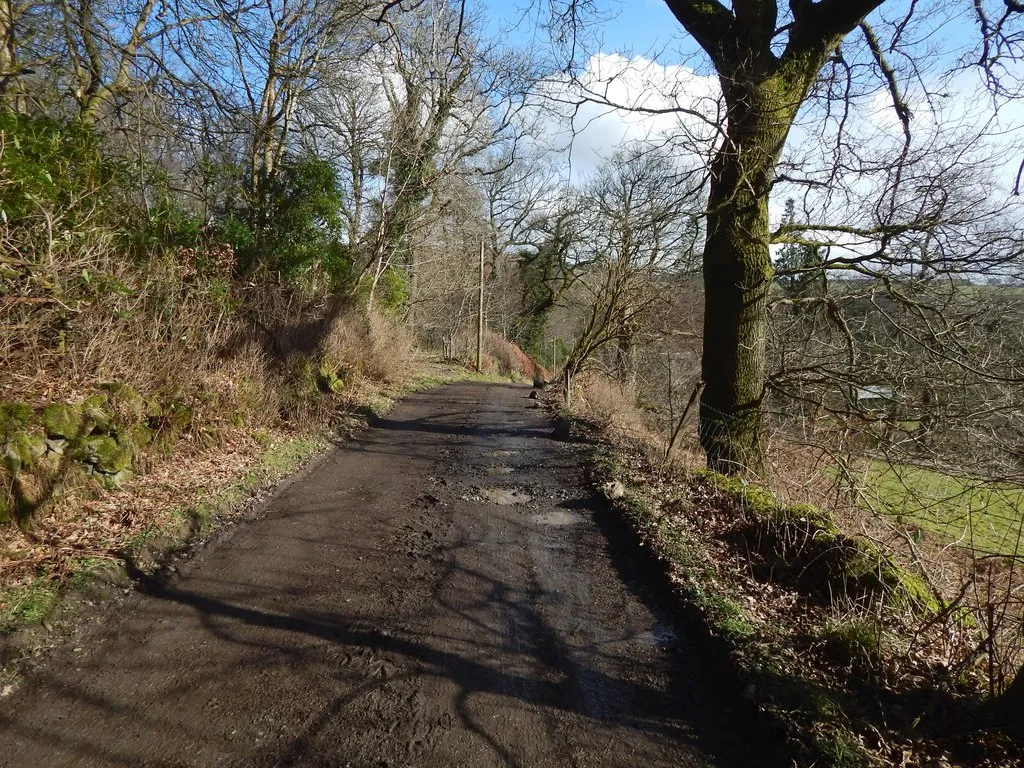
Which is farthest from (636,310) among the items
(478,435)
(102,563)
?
(102,563)

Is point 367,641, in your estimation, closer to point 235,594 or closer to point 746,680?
point 235,594

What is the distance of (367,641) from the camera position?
3943 mm

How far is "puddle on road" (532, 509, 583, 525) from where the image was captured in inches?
259

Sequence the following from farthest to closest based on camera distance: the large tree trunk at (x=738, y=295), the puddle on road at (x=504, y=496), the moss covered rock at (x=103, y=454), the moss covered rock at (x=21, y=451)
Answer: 1. the large tree trunk at (x=738, y=295)
2. the puddle on road at (x=504, y=496)
3. the moss covered rock at (x=103, y=454)
4. the moss covered rock at (x=21, y=451)

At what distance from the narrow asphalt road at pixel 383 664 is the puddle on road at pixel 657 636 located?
1 centimetres

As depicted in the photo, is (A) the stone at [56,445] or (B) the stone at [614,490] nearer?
(A) the stone at [56,445]

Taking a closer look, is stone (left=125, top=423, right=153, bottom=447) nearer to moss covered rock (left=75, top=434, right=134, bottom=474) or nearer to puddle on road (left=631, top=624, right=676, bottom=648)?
moss covered rock (left=75, top=434, right=134, bottom=474)

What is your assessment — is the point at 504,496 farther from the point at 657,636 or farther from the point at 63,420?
the point at 63,420

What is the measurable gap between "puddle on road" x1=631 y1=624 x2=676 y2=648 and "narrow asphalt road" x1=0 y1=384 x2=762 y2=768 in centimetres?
1

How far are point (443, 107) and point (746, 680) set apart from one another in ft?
62.4

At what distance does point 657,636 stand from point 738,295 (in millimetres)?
5163

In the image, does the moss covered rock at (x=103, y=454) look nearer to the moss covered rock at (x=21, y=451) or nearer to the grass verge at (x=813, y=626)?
the moss covered rock at (x=21, y=451)

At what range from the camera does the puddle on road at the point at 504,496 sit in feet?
23.8

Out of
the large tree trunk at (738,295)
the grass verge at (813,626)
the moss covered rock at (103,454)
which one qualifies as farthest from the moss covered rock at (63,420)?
the large tree trunk at (738,295)
